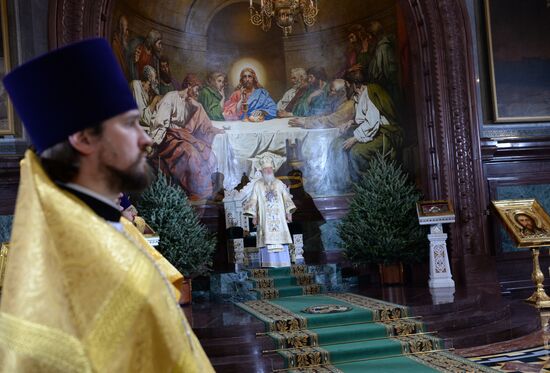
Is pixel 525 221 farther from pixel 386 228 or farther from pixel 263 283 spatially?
pixel 263 283

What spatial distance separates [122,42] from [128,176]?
459 inches

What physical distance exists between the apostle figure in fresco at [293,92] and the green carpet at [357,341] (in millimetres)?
6460

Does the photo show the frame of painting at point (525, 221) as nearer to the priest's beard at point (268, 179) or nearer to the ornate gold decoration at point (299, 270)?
the ornate gold decoration at point (299, 270)

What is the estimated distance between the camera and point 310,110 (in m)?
14.5

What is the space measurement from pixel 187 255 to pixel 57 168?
341 inches

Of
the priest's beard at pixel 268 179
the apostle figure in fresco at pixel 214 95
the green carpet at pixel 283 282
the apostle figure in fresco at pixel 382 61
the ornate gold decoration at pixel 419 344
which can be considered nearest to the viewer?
the ornate gold decoration at pixel 419 344

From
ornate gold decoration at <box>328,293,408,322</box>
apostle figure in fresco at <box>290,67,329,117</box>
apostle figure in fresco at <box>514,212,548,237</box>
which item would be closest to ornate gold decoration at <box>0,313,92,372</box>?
ornate gold decoration at <box>328,293,408,322</box>

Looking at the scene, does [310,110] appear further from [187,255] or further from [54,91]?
[54,91]

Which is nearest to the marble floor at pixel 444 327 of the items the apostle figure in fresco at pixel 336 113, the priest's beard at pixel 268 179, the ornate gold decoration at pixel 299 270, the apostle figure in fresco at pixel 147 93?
the ornate gold decoration at pixel 299 270

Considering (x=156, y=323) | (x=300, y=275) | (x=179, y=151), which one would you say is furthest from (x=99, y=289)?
(x=179, y=151)

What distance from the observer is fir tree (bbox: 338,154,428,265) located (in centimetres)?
1105

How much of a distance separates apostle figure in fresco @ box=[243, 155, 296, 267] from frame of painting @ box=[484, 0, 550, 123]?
4.23 meters

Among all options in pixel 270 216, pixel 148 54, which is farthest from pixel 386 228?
pixel 148 54

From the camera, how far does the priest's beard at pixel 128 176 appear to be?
1.85 meters
